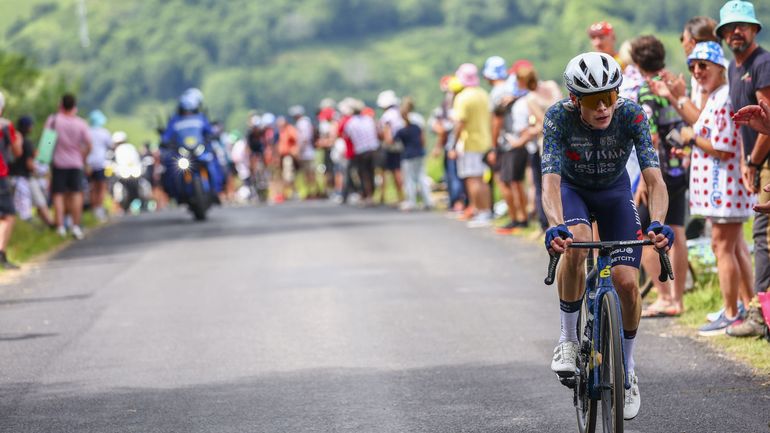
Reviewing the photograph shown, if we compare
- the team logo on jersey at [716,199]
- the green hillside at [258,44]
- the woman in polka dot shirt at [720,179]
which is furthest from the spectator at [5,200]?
A: the green hillside at [258,44]

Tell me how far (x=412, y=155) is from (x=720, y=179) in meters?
15.1

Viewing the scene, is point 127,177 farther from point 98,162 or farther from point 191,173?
point 191,173

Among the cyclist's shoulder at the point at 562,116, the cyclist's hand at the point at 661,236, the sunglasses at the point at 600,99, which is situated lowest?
the cyclist's hand at the point at 661,236

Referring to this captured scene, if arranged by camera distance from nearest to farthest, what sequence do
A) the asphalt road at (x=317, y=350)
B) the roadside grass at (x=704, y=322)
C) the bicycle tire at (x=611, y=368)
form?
the bicycle tire at (x=611, y=368), the asphalt road at (x=317, y=350), the roadside grass at (x=704, y=322)

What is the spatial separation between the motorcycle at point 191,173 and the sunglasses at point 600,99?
17617mm

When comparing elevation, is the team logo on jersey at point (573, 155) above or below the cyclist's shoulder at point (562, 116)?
below

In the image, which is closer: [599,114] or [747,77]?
[599,114]

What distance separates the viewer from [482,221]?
2112 centimetres

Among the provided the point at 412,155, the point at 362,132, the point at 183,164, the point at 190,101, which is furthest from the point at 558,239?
the point at 362,132

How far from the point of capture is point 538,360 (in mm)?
9547

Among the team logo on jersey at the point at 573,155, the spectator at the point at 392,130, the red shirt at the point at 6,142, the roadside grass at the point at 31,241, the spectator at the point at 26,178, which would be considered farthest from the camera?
the spectator at the point at 392,130

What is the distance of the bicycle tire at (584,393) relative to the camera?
22.5ft

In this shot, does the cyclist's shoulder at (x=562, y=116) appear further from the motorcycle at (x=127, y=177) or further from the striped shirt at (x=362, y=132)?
the motorcycle at (x=127, y=177)

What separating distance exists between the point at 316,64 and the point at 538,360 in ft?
395
